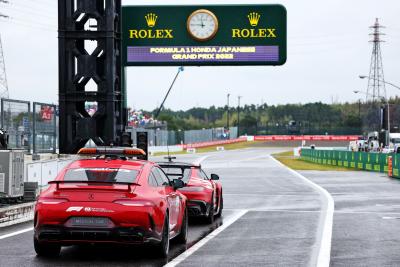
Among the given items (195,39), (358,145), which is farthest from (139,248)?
(358,145)

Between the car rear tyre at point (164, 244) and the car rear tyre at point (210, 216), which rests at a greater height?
the car rear tyre at point (164, 244)

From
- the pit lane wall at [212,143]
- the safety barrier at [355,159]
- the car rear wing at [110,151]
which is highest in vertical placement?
the car rear wing at [110,151]

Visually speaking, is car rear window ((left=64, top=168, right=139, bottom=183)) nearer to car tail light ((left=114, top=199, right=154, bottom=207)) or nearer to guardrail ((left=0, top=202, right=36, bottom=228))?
car tail light ((left=114, top=199, right=154, bottom=207))

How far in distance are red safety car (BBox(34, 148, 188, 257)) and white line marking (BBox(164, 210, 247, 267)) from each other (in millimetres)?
309

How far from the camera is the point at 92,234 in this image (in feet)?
35.4

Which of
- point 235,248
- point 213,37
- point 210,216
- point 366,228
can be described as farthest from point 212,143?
point 235,248

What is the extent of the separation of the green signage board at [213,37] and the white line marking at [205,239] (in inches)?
465

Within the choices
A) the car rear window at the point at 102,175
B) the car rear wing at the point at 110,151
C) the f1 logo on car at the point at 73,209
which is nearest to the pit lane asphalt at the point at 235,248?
the f1 logo on car at the point at 73,209

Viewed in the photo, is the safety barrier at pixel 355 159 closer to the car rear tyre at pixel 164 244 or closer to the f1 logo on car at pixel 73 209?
the car rear tyre at pixel 164 244

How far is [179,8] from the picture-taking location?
32.1 metres

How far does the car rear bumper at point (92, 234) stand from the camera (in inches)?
424

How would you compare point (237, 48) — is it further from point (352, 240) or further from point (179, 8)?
point (352, 240)

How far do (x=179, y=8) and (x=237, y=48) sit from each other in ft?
8.70

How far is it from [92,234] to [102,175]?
1.01 m
